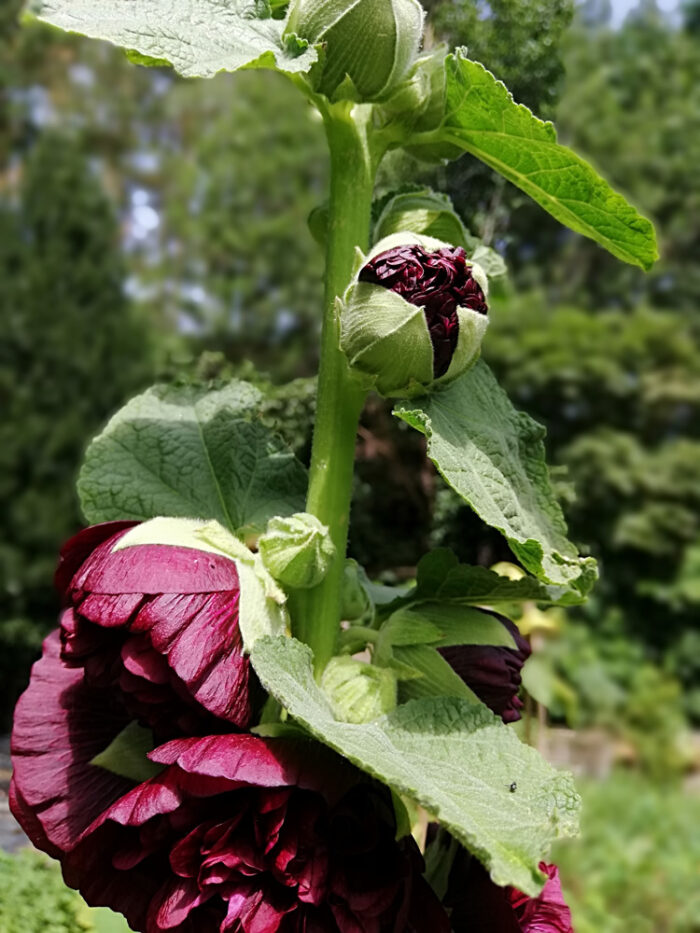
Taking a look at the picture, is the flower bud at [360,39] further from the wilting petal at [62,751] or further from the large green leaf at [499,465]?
the wilting petal at [62,751]

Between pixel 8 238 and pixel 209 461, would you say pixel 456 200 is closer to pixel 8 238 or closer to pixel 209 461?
pixel 209 461

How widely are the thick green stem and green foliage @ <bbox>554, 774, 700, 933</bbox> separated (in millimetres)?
1422

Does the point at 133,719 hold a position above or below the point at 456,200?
below

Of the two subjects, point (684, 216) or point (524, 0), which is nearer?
point (524, 0)

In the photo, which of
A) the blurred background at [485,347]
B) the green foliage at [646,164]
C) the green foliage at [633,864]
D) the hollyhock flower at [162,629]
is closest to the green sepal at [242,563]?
the hollyhock flower at [162,629]

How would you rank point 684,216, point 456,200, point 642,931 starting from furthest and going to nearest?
1. point 684,216
2. point 642,931
3. point 456,200

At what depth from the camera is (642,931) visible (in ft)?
6.95

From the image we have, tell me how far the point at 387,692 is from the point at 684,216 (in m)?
6.44

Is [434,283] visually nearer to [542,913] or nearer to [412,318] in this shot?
[412,318]

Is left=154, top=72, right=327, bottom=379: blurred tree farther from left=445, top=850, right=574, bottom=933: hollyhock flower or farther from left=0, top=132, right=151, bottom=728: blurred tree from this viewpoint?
left=445, top=850, right=574, bottom=933: hollyhock flower

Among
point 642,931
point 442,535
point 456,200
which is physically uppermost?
point 456,200

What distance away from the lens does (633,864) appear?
106 inches

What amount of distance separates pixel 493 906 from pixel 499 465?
0.21 meters

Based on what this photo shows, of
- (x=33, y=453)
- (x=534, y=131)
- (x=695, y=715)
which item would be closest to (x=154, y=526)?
(x=534, y=131)
